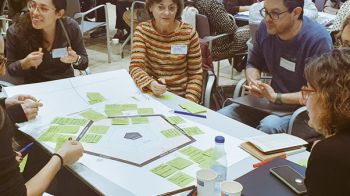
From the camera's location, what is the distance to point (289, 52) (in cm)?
241

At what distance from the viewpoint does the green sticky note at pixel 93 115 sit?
1.97 m

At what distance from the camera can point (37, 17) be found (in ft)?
8.30

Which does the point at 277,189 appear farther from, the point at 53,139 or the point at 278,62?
the point at 278,62

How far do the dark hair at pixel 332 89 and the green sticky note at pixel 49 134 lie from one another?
115cm

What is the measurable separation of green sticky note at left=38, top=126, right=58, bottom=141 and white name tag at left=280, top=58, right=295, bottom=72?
1.41 m

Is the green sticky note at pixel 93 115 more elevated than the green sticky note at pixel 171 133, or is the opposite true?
the green sticky note at pixel 171 133

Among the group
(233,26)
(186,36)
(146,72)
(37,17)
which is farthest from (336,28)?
(37,17)

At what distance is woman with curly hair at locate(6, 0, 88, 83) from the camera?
2537mm

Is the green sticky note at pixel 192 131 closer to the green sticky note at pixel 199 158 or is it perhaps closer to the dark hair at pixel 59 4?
the green sticky note at pixel 199 158

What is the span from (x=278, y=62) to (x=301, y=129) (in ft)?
1.61

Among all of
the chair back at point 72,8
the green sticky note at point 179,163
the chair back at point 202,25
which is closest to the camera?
the green sticky note at point 179,163

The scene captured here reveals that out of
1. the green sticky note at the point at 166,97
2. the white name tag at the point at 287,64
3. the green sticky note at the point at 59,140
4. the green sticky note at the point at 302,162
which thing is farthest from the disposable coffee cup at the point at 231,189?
the white name tag at the point at 287,64

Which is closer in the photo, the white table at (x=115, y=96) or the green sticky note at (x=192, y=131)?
the white table at (x=115, y=96)

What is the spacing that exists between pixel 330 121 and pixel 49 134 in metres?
1.21
